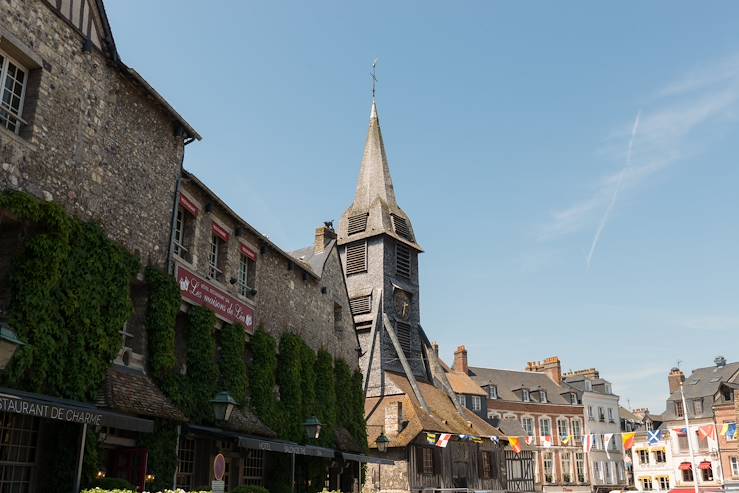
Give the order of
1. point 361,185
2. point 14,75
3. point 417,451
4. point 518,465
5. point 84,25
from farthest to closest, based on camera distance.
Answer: point 518,465, point 361,185, point 417,451, point 84,25, point 14,75

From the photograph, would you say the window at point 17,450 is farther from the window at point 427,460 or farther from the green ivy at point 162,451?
the window at point 427,460

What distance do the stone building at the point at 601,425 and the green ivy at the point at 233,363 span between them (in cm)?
3700

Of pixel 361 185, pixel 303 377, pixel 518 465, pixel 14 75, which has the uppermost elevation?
pixel 361 185

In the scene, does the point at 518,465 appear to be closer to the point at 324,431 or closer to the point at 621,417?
the point at 621,417

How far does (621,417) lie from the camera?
53969 millimetres

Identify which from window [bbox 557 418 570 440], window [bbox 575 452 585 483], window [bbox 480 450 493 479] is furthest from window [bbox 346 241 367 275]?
window [bbox 575 452 585 483]

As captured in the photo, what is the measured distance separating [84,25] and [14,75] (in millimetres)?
1741

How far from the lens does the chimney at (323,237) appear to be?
77.2ft

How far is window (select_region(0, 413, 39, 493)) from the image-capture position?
8922 mm

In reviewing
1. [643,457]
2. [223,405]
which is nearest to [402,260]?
[223,405]

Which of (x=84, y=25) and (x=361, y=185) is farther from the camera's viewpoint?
(x=361, y=185)

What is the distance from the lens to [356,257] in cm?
3312

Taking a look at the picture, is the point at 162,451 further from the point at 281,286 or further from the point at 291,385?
the point at 281,286

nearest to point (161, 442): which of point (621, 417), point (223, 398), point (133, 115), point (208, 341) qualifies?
point (223, 398)
